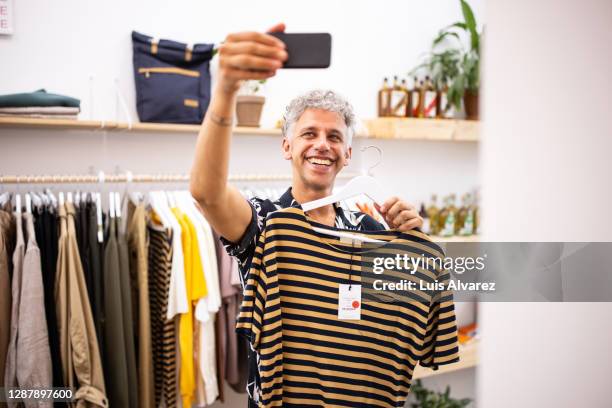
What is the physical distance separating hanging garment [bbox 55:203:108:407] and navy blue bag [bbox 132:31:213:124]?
0.81m

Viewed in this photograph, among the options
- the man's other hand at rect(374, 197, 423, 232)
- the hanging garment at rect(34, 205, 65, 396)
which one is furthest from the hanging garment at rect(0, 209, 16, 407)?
the man's other hand at rect(374, 197, 423, 232)

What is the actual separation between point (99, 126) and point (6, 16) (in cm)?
71

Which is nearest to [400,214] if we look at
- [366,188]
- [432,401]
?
[366,188]

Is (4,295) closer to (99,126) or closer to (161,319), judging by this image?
(161,319)

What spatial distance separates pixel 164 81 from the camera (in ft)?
7.99

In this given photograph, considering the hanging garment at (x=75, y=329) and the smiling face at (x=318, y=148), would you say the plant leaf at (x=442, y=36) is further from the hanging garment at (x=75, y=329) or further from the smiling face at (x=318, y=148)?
the hanging garment at (x=75, y=329)

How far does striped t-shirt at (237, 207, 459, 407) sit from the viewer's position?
1177 millimetres

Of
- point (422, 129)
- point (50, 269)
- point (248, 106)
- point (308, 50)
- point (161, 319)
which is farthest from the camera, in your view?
point (422, 129)

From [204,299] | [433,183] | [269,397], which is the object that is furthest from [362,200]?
[269,397]

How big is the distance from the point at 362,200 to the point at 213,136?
1719 mm

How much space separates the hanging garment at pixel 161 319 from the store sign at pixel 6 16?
1162 millimetres

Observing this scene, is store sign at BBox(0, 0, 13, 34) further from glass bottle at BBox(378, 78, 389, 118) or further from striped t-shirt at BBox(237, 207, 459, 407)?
glass bottle at BBox(378, 78, 389, 118)

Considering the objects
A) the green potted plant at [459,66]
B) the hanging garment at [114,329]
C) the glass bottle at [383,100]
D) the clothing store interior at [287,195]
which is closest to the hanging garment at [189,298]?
the clothing store interior at [287,195]

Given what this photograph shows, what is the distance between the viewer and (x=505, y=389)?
2.02 feet
